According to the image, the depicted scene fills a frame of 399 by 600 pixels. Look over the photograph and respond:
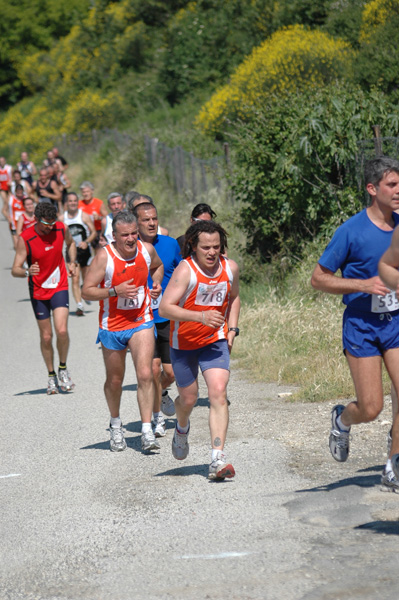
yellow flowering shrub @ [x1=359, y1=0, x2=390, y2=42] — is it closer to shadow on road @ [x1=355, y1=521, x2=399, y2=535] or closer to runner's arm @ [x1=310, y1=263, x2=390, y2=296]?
runner's arm @ [x1=310, y1=263, x2=390, y2=296]

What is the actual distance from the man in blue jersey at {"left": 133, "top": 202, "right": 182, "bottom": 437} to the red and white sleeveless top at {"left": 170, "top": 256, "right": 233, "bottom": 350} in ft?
5.37

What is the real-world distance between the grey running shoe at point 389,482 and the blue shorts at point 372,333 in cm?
74

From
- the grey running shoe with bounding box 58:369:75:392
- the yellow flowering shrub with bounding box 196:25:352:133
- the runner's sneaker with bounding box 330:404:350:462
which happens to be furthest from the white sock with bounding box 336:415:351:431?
the yellow flowering shrub with bounding box 196:25:352:133

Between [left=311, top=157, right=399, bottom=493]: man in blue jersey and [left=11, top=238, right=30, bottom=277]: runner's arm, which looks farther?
[left=11, top=238, right=30, bottom=277]: runner's arm

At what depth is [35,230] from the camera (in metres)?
11.1

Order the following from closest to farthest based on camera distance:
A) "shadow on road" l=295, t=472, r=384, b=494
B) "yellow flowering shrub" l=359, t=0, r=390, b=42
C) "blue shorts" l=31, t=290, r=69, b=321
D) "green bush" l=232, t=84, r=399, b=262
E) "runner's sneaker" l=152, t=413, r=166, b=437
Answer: "shadow on road" l=295, t=472, r=384, b=494 → "runner's sneaker" l=152, t=413, r=166, b=437 → "blue shorts" l=31, t=290, r=69, b=321 → "green bush" l=232, t=84, r=399, b=262 → "yellow flowering shrub" l=359, t=0, r=390, b=42

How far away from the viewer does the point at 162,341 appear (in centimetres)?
906

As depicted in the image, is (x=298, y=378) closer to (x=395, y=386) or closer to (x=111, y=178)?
(x=395, y=386)

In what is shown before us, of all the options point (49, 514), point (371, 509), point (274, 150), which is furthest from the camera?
point (274, 150)

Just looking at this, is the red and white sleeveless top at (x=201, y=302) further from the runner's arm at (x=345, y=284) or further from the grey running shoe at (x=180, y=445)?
the runner's arm at (x=345, y=284)

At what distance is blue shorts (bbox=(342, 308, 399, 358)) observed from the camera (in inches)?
Answer: 241

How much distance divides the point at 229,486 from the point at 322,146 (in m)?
7.71

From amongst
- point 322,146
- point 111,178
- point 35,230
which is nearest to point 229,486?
point 35,230

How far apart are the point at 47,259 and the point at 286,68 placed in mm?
15979
